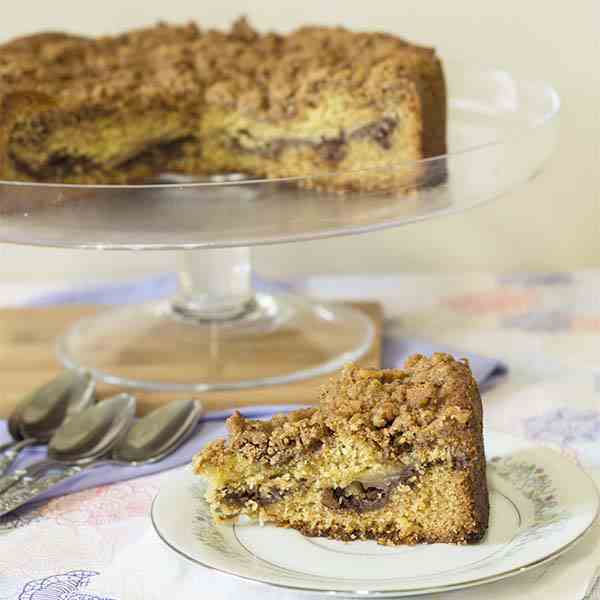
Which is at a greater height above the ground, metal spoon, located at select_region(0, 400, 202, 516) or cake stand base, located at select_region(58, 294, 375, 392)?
metal spoon, located at select_region(0, 400, 202, 516)

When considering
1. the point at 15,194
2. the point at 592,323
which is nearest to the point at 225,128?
the point at 15,194

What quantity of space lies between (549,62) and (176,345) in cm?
119

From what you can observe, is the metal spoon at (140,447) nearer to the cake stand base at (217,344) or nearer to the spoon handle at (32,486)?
the spoon handle at (32,486)

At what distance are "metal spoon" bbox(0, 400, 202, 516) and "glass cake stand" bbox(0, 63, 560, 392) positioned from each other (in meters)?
0.16

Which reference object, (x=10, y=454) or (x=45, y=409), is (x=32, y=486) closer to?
(x=10, y=454)

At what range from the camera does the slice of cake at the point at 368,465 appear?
1.41 metres

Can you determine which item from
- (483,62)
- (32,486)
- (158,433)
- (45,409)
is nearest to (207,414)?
(158,433)

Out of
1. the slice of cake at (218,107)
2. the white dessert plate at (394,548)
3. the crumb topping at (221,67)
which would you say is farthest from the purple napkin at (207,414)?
the crumb topping at (221,67)

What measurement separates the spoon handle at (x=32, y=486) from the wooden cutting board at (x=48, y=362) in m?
0.28

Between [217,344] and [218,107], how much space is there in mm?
490

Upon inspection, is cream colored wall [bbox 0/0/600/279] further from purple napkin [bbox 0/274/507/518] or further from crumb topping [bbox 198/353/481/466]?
crumb topping [bbox 198/353/481/466]

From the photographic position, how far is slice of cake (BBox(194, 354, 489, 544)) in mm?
1405

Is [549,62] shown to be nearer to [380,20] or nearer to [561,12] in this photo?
[561,12]

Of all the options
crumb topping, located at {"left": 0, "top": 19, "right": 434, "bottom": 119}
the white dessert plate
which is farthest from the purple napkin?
crumb topping, located at {"left": 0, "top": 19, "right": 434, "bottom": 119}
